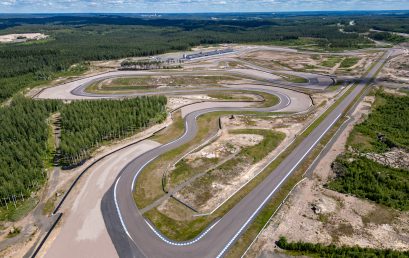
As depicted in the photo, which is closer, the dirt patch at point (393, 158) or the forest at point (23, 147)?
the forest at point (23, 147)

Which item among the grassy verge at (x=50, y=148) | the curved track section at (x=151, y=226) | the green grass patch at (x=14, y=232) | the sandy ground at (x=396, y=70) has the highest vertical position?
the sandy ground at (x=396, y=70)

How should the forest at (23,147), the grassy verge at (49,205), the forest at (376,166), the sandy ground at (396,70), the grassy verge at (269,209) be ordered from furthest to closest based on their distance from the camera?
the sandy ground at (396,70) → the forest at (23,147) → the forest at (376,166) → the grassy verge at (49,205) → the grassy verge at (269,209)

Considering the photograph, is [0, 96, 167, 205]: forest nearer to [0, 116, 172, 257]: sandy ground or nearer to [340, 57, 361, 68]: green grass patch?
[0, 116, 172, 257]: sandy ground

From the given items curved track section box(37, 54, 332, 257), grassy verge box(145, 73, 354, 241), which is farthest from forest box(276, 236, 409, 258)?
grassy verge box(145, 73, 354, 241)

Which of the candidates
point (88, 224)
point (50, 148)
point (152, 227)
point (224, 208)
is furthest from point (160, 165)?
point (50, 148)

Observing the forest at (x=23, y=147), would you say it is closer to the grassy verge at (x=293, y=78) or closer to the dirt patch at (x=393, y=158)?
the dirt patch at (x=393, y=158)

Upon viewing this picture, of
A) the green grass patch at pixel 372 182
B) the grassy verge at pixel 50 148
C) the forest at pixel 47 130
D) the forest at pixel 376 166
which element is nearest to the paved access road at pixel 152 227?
the green grass patch at pixel 372 182

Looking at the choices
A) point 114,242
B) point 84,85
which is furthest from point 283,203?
point 84,85

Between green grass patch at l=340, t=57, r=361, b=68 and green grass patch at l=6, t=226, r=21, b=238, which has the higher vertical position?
green grass patch at l=340, t=57, r=361, b=68
